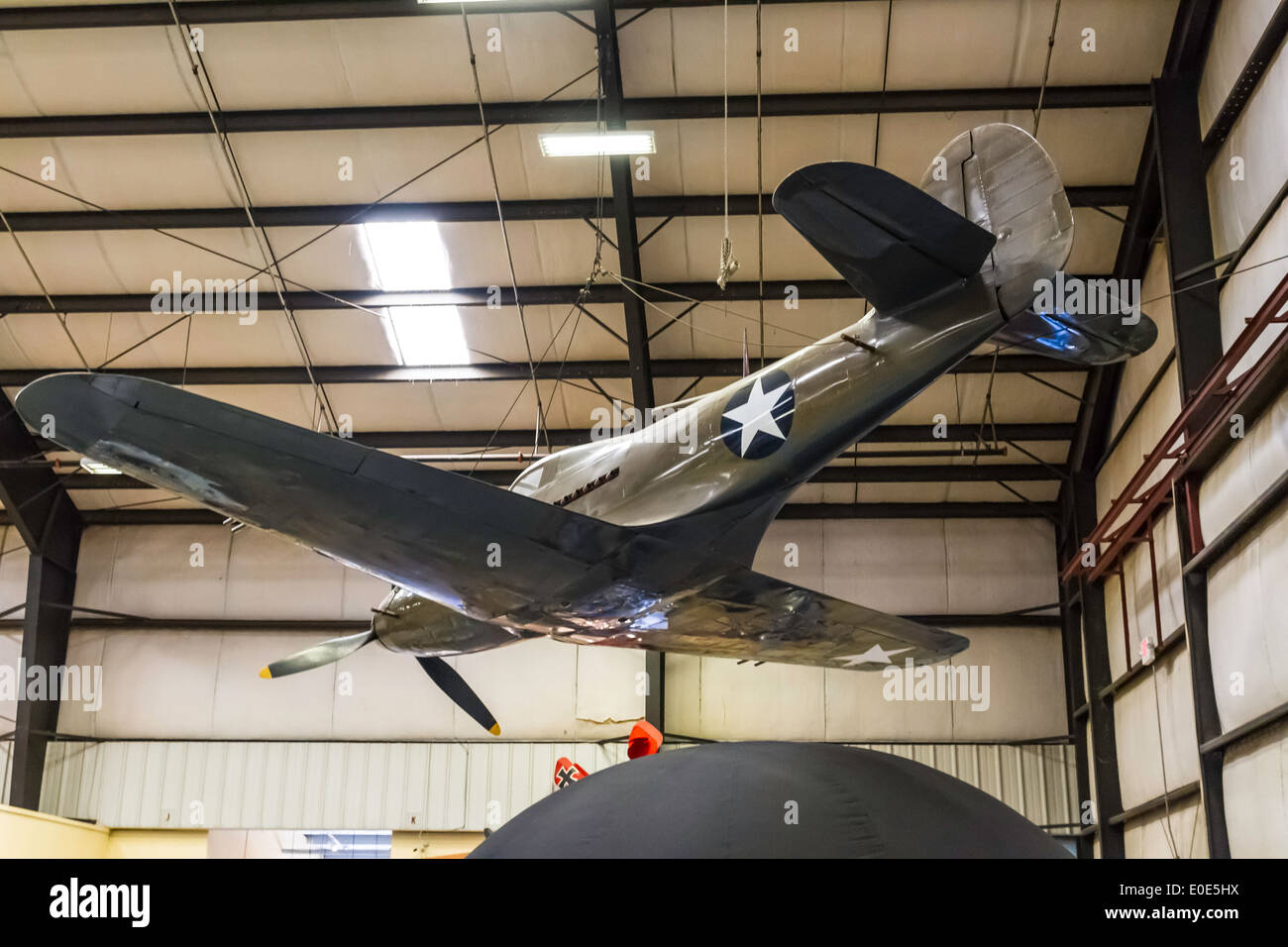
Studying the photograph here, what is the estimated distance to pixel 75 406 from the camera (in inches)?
239

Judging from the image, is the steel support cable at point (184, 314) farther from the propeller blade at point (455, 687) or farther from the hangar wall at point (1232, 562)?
the hangar wall at point (1232, 562)

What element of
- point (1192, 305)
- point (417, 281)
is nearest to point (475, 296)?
point (417, 281)

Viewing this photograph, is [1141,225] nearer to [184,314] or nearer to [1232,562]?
[1232,562]

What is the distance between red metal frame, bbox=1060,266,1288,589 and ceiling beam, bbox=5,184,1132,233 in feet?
15.5

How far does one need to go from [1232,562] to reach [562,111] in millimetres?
11210

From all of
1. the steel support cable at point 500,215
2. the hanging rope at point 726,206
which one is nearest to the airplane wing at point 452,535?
the hanging rope at point 726,206

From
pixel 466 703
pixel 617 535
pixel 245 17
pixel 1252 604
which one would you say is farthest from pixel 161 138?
pixel 1252 604

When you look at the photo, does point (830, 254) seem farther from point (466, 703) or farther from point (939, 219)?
point (466, 703)

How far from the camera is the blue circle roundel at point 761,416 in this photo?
8.07m

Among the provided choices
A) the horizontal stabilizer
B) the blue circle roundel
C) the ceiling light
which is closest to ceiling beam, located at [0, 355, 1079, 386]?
the ceiling light

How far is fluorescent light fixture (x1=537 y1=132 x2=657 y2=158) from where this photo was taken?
14.3 metres

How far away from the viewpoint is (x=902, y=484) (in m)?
22.7

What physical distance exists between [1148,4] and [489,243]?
1063 centimetres

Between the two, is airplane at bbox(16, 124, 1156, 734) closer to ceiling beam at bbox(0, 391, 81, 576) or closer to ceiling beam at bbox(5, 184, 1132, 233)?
ceiling beam at bbox(5, 184, 1132, 233)
